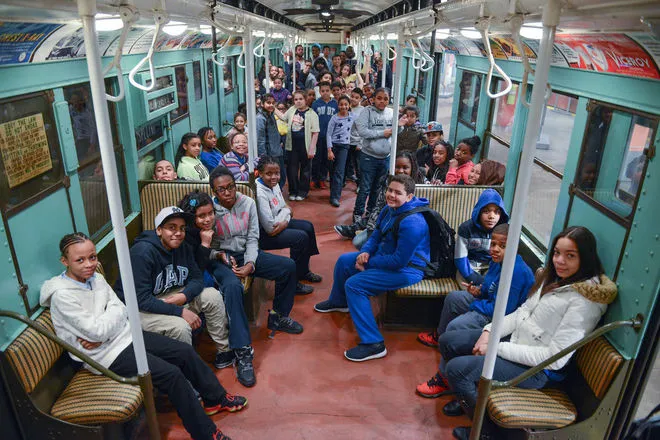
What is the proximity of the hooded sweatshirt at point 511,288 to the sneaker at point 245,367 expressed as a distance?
1.90 metres

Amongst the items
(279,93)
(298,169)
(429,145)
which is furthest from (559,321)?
(279,93)

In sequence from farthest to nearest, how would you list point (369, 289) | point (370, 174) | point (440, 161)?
1. point (370, 174)
2. point (440, 161)
3. point (369, 289)

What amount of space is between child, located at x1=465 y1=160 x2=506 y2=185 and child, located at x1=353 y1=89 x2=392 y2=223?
159cm

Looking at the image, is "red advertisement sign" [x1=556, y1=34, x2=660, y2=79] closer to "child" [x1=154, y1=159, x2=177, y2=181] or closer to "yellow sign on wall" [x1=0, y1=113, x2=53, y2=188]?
"yellow sign on wall" [x1=0, y1=113, x2=53, y2=188]

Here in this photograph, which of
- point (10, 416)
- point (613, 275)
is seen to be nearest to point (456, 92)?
point (613, 275)

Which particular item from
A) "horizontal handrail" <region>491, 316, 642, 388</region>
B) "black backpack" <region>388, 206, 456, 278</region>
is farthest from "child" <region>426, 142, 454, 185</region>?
"horizontal handrail" <region>491, 316, 642, 388</region>

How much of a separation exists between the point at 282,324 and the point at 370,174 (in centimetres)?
287

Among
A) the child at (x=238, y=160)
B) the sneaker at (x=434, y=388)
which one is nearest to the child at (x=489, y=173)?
the sneaker at (x=434, y=388)

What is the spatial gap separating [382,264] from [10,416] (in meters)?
2.86

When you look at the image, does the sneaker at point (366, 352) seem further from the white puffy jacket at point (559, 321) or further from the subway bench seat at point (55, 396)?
the subway bench seat at point (55, 396)

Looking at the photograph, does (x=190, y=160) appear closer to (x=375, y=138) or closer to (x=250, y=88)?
(x=250, y=88)

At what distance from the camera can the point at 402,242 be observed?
4.04 metres

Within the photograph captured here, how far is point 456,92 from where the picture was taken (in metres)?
7.72

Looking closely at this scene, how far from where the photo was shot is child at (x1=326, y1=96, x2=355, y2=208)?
7500 mm
